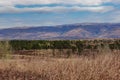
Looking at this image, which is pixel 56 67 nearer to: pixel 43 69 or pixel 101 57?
pixel 43 69

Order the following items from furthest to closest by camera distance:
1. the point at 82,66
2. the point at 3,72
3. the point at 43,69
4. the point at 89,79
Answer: the point at 3,72 → the point at 43,69 → the point at 82,66 → the point at 89,79

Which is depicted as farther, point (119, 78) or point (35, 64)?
point (35, 64)

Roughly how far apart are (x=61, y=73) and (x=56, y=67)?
2.42 ft

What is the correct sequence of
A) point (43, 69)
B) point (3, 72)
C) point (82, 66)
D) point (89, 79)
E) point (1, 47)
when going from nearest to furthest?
point (89, 79), point (82, 66), point (43, 69), point (3, 72), point (1, 47)

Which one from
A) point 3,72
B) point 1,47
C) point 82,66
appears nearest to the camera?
point 82,66

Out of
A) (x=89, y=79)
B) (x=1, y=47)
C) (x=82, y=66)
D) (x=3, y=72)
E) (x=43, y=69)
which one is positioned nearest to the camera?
(x=89, y=79)

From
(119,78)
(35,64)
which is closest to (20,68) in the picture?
(35,64)

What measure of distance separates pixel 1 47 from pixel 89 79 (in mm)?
29411

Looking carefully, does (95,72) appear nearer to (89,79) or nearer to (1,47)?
(89,79)

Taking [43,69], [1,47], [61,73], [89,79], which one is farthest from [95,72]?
[1,47]

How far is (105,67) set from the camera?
8.87 meters

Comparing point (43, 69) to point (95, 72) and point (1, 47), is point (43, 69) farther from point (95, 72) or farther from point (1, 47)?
point (1, 47)

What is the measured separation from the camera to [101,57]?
9.82 m

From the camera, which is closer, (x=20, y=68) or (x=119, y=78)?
(x=119, y=78)
